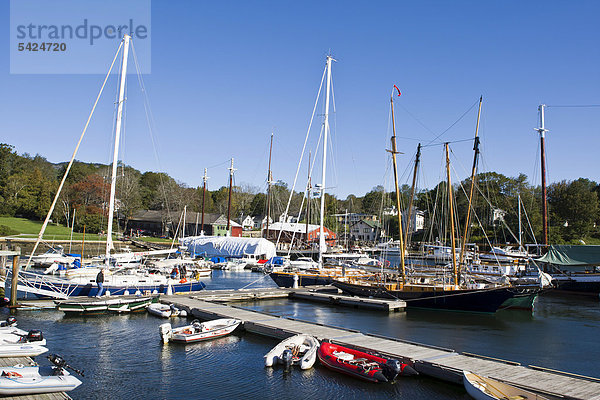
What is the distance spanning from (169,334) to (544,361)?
18.7m

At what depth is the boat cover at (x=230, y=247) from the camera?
241 feet

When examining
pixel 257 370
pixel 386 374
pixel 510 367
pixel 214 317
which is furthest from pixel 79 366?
pixel 510 367

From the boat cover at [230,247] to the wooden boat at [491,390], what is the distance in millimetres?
57787

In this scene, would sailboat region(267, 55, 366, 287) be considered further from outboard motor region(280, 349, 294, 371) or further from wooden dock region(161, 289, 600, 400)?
outboard motor region(280, 349, 294, 371)

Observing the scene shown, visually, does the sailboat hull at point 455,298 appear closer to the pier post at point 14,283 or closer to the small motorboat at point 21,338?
the small motorboat at point 21,338

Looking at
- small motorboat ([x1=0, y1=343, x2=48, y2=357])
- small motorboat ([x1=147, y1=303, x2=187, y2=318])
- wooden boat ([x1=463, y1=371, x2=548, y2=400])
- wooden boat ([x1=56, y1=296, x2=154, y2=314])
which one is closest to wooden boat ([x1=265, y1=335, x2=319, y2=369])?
wooden boat ([x1=463, y1=371, x2=548, y2=400])

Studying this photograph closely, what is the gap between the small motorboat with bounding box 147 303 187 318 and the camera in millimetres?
29889

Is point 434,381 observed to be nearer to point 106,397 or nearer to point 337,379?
point 337,379

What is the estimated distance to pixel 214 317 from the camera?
93.0 feet

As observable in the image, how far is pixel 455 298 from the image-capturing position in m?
34.8

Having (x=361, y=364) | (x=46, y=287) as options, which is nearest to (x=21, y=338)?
(x=361, y=364)

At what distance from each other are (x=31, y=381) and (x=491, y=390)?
15.2 m

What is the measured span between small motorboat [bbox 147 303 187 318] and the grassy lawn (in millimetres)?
66300

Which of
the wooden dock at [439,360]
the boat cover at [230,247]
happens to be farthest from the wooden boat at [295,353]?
the boat cover at [230,247]
